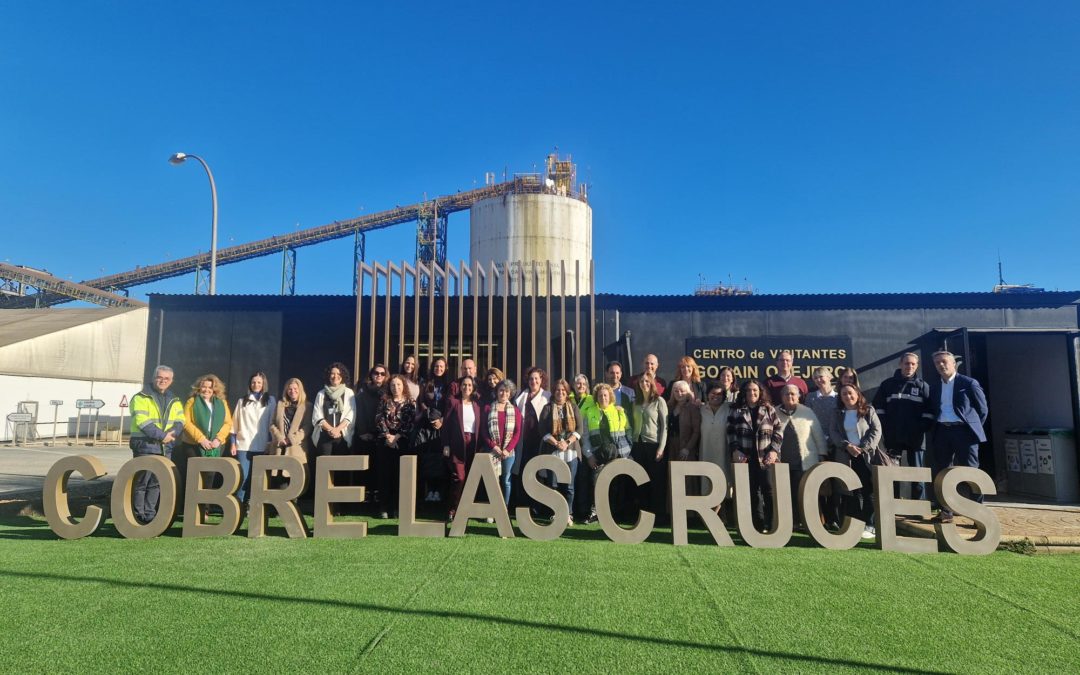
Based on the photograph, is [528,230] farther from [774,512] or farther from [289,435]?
[774,512]

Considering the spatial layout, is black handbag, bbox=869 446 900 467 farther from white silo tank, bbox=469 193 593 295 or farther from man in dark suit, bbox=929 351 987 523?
white silo tank, bbox=469 193 593 295

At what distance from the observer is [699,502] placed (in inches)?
230

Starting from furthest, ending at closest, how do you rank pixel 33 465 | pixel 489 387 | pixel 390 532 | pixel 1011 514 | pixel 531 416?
→ 1. pixel 33 465
2. pixel 489 387
3. pixel 1011 514
4. pixel 531 416
5. pixel 390 532

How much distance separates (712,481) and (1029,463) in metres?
6.50

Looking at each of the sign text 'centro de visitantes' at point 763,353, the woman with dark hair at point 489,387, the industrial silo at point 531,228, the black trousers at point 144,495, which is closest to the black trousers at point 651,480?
the woman with dark hair at point 489,387

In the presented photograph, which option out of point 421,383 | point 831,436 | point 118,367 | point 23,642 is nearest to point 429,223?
point 118,367

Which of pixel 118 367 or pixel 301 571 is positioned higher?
pixel 118 367

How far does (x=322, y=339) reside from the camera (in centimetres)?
989

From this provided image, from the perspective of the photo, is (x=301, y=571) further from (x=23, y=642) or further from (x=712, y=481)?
(x=712, y=481)

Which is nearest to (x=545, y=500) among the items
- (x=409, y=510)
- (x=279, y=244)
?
(x=409, y=510)

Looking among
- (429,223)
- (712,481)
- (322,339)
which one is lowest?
(712,481)

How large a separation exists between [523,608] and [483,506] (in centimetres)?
219

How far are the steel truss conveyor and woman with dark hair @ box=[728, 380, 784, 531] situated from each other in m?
24.7

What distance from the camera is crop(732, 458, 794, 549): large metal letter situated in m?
5.70
